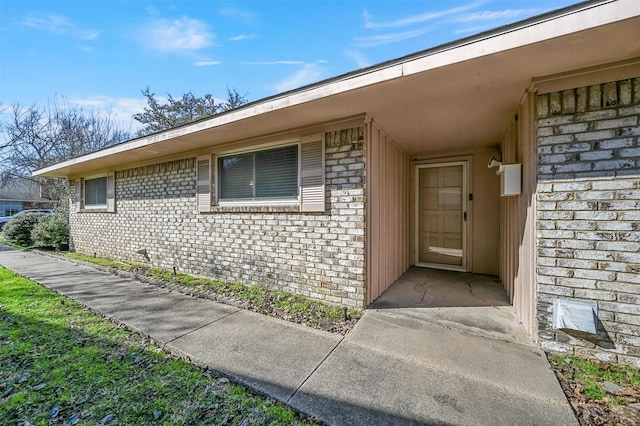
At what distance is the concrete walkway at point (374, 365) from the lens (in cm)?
175

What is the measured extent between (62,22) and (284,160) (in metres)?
6.08

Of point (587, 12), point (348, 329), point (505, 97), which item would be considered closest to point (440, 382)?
point (348, 329)

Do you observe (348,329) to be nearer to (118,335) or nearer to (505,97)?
(118,335)

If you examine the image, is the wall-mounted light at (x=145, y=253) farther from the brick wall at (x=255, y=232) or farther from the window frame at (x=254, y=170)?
the window frame at (x=254, y=170)

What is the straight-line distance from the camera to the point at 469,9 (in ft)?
10.5

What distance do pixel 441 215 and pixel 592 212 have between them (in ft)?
11.5

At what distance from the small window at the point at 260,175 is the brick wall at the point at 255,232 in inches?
11.7

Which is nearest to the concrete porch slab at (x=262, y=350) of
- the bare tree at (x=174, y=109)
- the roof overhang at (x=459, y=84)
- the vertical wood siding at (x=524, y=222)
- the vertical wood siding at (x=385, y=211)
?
the vertical wood siding at (x=385, y=211)

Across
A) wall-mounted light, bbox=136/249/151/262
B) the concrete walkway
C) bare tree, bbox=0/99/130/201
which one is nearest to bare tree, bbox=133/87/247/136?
bare tree, bbox=0/99/130/201

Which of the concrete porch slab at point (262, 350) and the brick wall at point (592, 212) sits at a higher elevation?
the brick wall at point (592, 212)

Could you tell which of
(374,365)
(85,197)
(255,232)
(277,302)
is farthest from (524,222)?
(85,197)

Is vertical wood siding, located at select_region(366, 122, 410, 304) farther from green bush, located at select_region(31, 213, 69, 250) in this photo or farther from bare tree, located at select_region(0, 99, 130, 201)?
bare tree, located at select_region(0, 99, 130, 201)

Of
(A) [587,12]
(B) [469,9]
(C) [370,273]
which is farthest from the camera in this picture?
(C) [370,273]

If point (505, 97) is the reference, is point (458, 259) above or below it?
below
